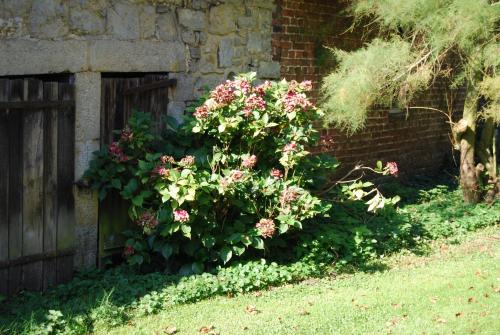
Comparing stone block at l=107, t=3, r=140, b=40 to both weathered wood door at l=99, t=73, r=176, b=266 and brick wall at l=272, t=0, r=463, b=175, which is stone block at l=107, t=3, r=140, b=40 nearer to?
weathered wood door at l=99, t=73, r=176, b=266

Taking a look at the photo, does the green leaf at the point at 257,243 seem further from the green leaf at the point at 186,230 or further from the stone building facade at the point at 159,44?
the stone building facade at the point at 159,44

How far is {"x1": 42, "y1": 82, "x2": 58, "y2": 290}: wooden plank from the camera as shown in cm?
623

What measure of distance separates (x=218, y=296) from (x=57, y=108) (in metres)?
2.04

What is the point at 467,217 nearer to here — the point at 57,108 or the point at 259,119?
the point at 259,119

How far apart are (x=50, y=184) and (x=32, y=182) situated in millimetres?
197

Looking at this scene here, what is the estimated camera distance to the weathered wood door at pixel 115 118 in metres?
6.78

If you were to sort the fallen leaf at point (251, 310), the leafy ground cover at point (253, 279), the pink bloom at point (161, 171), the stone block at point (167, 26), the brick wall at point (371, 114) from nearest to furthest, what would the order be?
the leafy ground cover at point (253, 279) < the fallen leaf at point (251, 310) < the pink bloom at point (161, 171) < the stone block at point (167, 26) < the brick wall at point (371, 114)

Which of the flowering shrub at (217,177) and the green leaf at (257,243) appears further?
the green leaf at (257,243)

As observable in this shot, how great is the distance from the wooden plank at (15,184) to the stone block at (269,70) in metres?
3.19

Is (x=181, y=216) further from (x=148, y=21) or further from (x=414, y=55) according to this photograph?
(x=414, y=55)

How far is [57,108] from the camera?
6.29 m

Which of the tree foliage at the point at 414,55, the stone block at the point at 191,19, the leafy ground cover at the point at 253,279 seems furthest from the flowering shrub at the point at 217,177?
the tree foliage at the point at 414,55

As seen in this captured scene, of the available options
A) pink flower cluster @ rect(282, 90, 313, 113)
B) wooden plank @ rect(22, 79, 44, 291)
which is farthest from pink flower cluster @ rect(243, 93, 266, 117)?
wooden plank @ rect(22, 79, 44, 291)

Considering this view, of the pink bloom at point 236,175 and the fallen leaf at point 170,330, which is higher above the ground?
the pink bloom at point 236,175
